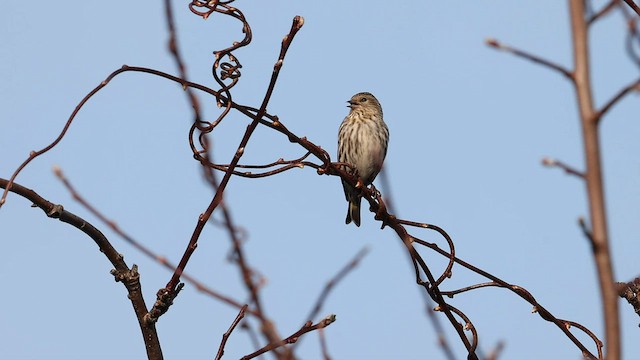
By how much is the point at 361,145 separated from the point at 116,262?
20.5 feet

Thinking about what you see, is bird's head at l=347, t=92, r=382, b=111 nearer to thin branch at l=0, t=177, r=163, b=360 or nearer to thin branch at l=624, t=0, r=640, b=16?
thin branch at l=0, t=177, r=163, b=360

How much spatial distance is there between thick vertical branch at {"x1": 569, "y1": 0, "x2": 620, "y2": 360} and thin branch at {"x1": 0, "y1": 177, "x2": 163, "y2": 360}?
191 cm

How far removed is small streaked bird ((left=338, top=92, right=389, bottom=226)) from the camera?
923cm

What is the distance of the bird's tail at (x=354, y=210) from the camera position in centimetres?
930

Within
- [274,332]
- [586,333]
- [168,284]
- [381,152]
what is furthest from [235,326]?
[381,152]

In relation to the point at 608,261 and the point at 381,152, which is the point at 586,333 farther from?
the point at 381,152

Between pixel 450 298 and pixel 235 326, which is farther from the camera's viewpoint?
pixel 450 298

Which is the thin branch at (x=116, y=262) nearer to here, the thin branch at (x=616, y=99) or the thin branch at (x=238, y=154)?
the thin branch at (x=238, y=154)

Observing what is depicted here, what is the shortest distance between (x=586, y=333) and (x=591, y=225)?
7.57 feet

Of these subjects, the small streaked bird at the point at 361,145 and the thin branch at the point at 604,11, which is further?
the small streaked bird at the point at 361,145

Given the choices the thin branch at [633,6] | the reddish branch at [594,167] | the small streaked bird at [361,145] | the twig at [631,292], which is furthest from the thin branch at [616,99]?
the small streaked bird at [361,145]

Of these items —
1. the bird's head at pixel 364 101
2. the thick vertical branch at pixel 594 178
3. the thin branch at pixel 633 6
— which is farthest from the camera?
the bird's head at pixel 364 101

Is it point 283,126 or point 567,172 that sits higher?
point 283,126

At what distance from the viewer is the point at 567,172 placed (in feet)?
4.88
